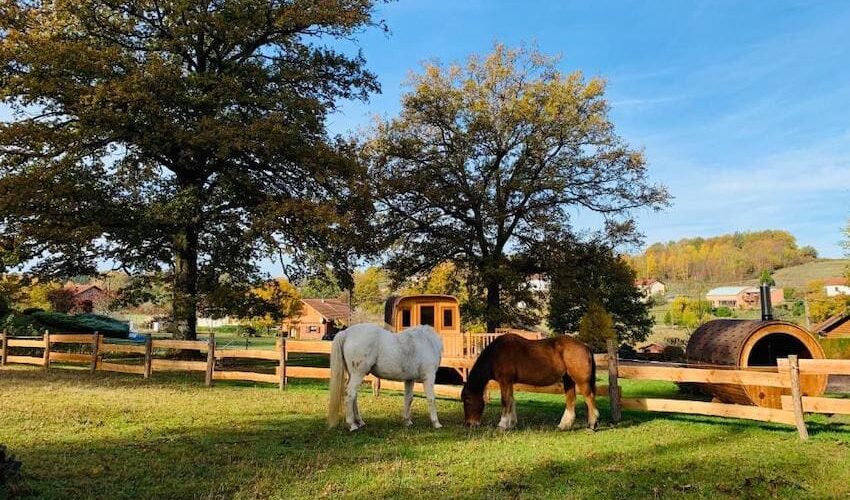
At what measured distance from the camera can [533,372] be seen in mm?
8352

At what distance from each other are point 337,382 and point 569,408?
342cm

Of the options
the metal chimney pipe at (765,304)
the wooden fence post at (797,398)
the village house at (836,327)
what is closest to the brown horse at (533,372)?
the wooden fence post at (797,398)

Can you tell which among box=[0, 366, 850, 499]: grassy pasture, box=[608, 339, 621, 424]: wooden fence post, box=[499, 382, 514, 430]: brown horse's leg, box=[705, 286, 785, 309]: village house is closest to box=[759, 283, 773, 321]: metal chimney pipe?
box=[0, 366, 850, 499]: grassy pasture

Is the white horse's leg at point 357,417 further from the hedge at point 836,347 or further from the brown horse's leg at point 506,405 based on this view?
the hedge at point 836,347

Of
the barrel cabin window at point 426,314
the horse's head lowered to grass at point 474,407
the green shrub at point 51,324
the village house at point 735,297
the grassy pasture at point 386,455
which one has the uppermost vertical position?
the village house at point 735,297

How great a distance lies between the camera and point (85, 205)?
52.6 feet

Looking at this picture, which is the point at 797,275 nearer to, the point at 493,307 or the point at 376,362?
the point at 493,307

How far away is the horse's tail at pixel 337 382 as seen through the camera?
8094mm

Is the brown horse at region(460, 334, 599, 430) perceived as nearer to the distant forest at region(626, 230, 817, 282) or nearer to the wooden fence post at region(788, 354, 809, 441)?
the wooden fence post at region(788, 354, 809, 441)

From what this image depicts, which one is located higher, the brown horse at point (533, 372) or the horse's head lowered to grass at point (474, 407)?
the brown horse at point (533, 372)

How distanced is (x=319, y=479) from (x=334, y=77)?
17542 mm

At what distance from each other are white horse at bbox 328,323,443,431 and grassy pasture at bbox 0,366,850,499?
41cm

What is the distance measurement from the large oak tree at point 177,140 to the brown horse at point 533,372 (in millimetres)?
9114

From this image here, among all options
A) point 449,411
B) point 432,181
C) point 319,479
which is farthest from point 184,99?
point 319,479
